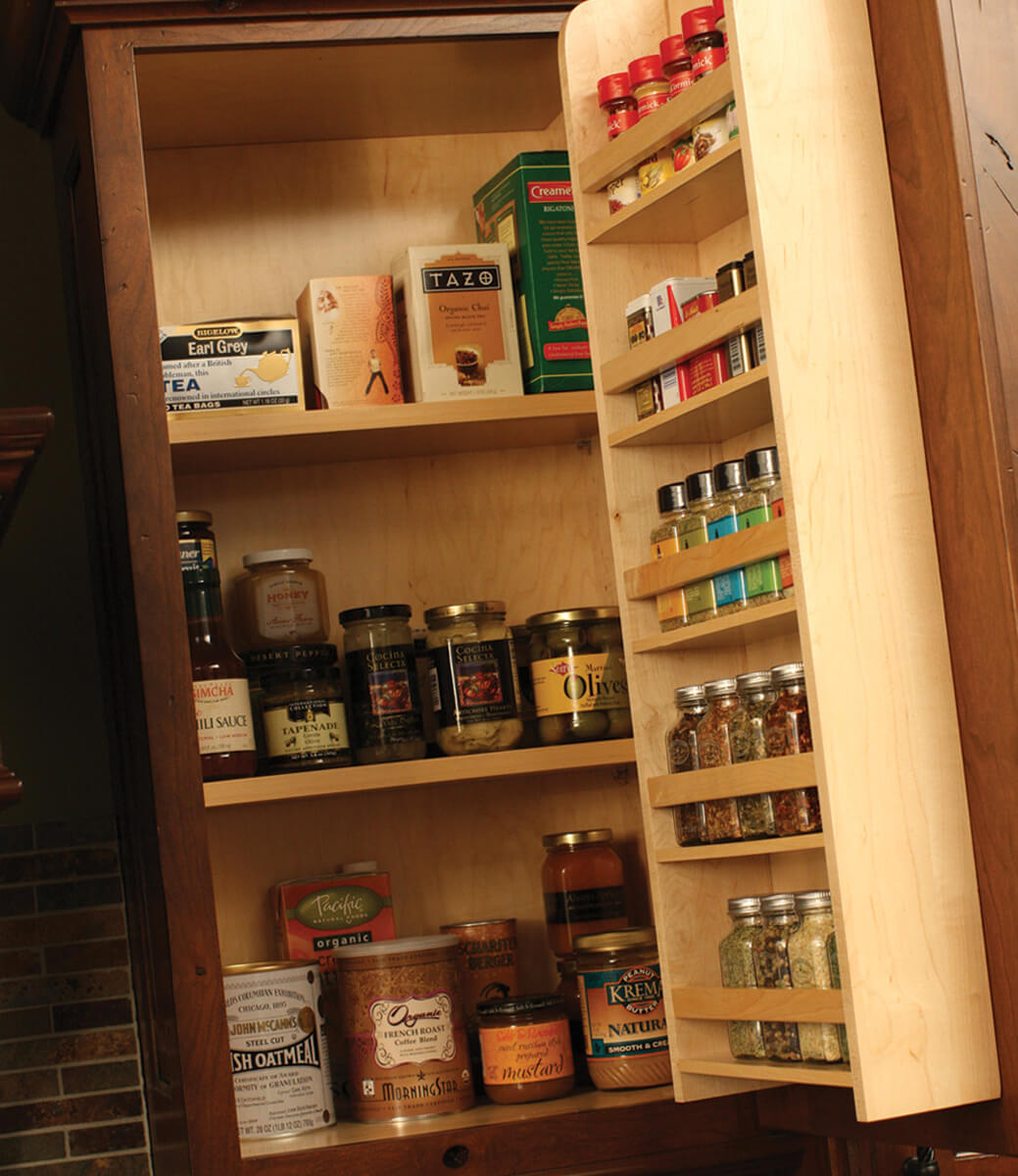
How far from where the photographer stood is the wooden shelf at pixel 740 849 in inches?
55.7

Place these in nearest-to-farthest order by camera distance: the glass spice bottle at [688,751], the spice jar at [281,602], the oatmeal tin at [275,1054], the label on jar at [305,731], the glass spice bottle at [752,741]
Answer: the glass spice bottle at [752,741] → the glass spice bottle at [688,751] → the oatmeal tin at [275,1054] → the label on jar at [305,731] → the spice jar at [281,602]

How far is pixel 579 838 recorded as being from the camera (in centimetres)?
206

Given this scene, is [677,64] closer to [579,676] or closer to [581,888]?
[579,676]

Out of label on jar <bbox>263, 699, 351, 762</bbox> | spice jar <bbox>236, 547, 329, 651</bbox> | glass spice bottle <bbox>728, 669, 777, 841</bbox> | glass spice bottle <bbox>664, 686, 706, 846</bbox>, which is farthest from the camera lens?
spice jar <bbox>236, 547, 329, 651</bbox>

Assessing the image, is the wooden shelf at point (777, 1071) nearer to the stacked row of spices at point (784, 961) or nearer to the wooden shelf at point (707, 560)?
the stacked row of spices at point (784, 961)

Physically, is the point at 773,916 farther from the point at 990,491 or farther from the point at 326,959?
the point at 326,959

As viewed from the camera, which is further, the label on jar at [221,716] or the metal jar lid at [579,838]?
the metal jar lid at [579,838]

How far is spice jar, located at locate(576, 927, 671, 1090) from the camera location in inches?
71.7

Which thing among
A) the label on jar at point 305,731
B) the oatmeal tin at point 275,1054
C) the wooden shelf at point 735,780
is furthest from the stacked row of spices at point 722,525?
the oatmeal tin at point 275,1054

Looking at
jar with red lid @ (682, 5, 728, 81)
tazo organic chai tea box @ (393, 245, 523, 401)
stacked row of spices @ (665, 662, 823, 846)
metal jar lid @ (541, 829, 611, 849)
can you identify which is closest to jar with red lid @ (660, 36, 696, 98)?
jar with red lid @ (682, 5, 728, 81)

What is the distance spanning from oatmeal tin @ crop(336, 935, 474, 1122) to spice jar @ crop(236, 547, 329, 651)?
428mm

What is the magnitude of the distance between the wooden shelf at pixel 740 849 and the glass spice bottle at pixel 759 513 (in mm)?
229

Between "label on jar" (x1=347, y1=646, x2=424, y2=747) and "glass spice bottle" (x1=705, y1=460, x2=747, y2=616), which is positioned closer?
"glass spice bottle" (x1=705, y1=460, x2=747, y2=616)

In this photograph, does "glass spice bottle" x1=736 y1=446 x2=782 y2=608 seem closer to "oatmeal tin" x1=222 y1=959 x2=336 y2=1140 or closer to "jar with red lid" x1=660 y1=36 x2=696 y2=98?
"jar with red lid" x1=660 y1=36 x2=696 y2=98
